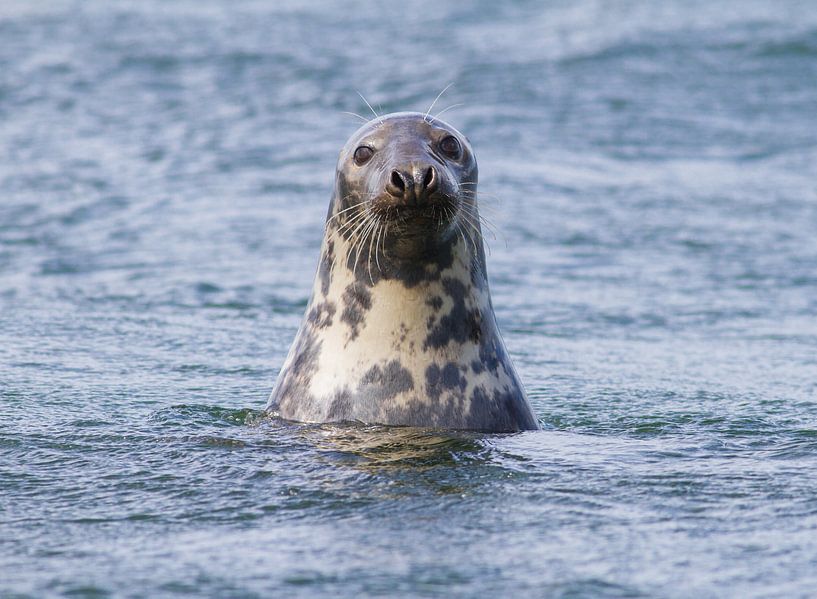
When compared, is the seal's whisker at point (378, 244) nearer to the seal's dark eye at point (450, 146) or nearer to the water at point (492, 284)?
the seal's dark eye at point (450, 146)

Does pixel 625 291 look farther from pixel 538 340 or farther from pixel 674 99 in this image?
pixel 674 99

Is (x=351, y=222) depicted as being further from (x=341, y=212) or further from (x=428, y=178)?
(x=428, y=178)

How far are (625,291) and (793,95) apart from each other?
809 centimetres

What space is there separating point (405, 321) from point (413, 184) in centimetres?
76

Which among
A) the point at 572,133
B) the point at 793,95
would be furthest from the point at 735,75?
the point at 572,133

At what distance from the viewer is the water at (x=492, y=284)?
4859 mm

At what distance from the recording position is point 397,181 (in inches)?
232

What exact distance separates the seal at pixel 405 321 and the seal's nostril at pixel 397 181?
28 cm

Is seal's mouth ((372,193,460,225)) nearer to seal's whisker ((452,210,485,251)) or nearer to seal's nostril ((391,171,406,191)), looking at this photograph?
seal's nostril ((391,171,406,191))

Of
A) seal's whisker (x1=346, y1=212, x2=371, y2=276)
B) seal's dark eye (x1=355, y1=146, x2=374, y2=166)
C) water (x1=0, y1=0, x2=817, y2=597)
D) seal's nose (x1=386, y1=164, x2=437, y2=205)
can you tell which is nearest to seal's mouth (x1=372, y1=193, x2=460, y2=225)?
seal's nose (x1=386, y1=164, x2=437, y2=205)

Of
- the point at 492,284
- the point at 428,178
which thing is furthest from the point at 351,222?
the point at 492,284

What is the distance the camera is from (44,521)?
16.8ft

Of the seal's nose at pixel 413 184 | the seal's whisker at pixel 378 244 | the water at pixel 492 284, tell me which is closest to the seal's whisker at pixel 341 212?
the seal's whisker at pixel 378 244

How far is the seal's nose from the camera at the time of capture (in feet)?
19.2
